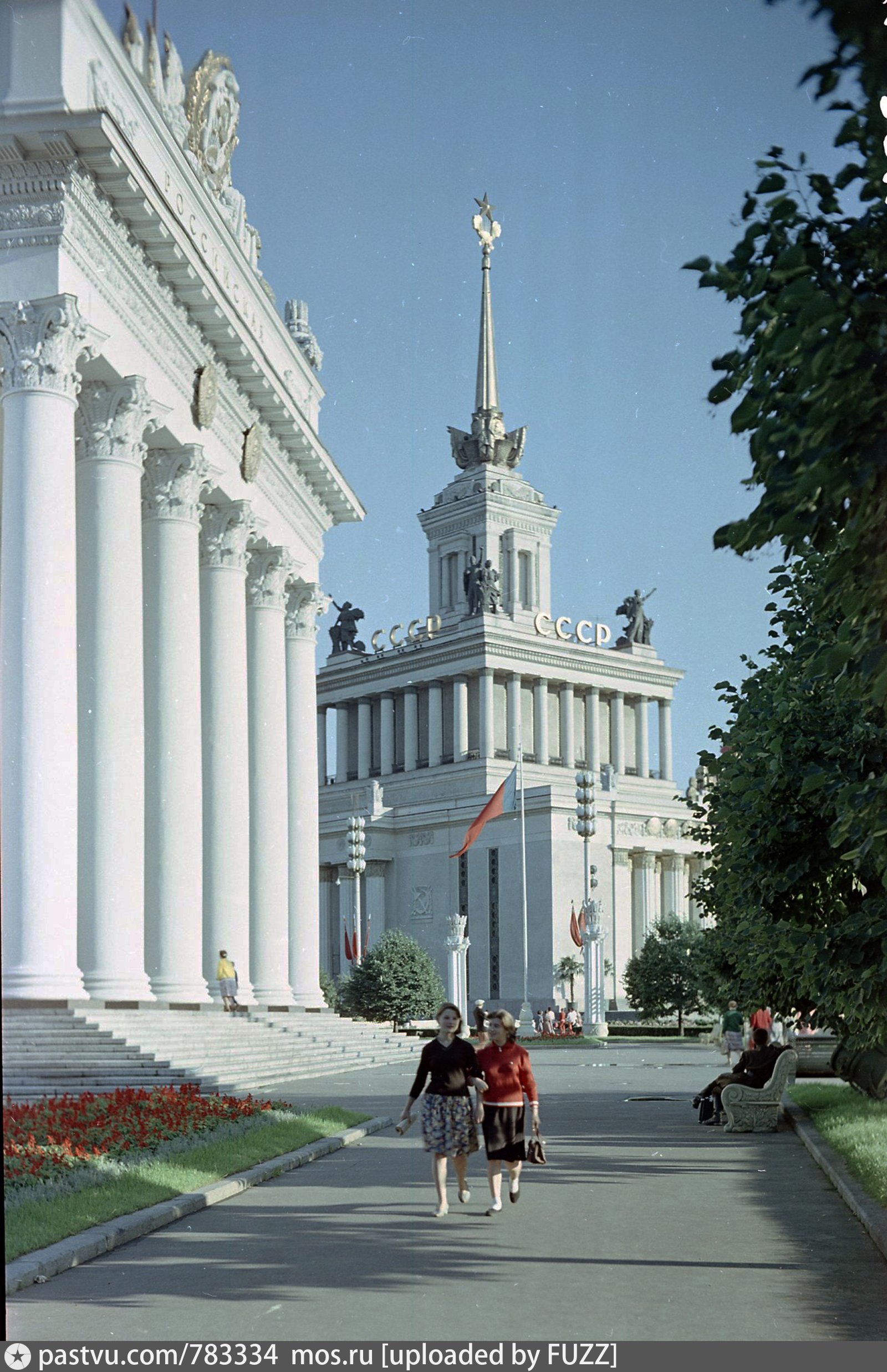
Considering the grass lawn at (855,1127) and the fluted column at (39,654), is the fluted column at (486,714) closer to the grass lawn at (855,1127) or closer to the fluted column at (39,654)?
the grass lawn at (855,1127)

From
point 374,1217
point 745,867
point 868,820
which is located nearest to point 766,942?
Result: point 745,867

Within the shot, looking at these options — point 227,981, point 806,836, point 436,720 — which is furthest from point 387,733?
point 806,836

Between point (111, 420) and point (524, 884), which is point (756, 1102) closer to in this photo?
point (111, 420)

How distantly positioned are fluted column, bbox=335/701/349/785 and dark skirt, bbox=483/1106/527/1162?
106598 mm

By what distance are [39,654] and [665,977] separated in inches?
2194

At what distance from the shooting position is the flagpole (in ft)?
231

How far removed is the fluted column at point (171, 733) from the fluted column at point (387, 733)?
276ft

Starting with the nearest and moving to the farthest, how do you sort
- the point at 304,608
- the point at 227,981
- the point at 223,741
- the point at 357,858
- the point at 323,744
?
1. the point at 227,981
2. the point at 223,741
3. the point at 304,608
4. the point at 357,858
5. the point at 323,744

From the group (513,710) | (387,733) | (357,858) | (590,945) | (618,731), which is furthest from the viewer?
(387,733)

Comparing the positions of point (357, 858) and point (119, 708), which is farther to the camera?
point (357, 858)

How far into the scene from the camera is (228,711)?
4034 cm

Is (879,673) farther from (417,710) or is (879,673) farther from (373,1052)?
(417,710)

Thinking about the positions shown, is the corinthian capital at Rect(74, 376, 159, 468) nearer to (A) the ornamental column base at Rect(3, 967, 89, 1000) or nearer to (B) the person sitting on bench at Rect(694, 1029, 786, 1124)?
(A) the ornamental column base at Rect(3, 967, 89, 1000)

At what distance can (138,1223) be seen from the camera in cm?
1384
